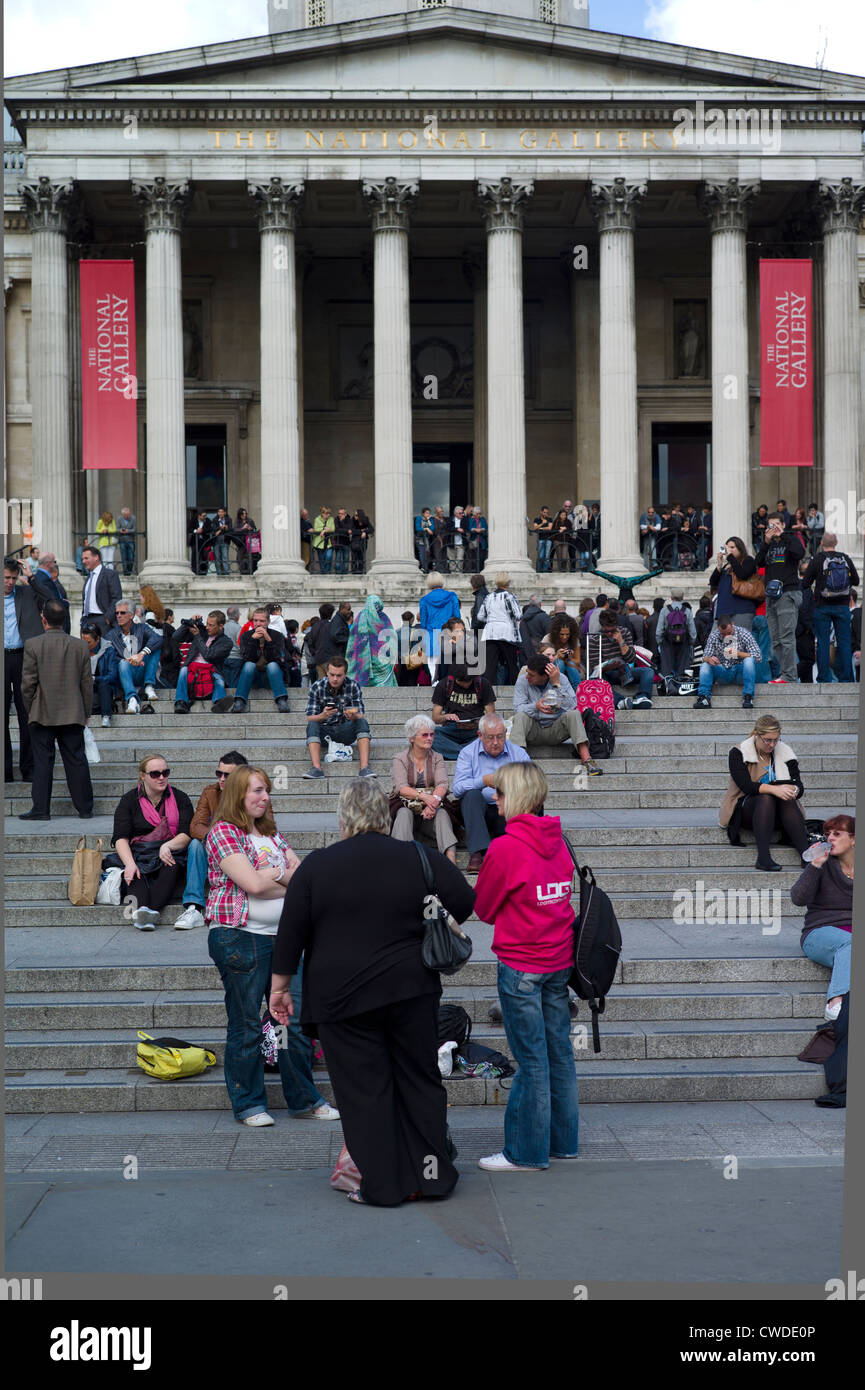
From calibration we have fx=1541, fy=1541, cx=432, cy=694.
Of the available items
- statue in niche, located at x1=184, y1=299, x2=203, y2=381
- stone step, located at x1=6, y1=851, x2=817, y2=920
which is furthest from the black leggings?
statue in niche, located at x1=184, y1=299, x2=203, y2=381

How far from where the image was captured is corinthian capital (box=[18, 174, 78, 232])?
3328 centimetres

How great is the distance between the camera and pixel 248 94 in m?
32.8

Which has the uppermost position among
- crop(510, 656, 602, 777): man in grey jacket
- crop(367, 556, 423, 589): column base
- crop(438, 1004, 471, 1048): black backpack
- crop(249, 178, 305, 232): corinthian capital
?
crop(249, 178, 305, 232): corinthian capital

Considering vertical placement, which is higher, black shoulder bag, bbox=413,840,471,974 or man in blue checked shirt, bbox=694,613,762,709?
man in blue checked shirt, bbox=694,613,762,709

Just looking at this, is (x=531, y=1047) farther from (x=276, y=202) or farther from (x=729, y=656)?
(x=276, y=202)

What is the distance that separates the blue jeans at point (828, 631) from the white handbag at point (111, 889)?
35.8 ft

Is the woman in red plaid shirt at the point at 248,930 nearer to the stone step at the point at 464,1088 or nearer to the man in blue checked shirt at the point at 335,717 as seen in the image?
the stone step at the point at 464,1088

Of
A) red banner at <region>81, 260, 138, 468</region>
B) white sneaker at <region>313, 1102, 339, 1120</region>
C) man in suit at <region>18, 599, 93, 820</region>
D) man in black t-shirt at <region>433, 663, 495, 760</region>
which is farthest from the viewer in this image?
red banner at <region>81, 260, 138, 468</region>

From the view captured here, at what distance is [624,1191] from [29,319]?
35453mm

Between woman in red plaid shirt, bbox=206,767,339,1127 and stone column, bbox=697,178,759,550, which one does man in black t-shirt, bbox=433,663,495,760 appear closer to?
woman in red plaid shirt, bbox=206,767,339,1127

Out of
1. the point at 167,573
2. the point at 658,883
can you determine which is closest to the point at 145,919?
the point at 658,883

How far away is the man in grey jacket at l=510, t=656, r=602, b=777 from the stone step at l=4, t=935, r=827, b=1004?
4.76m

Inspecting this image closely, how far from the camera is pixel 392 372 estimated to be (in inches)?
1324

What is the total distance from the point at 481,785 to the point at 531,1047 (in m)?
5.11
